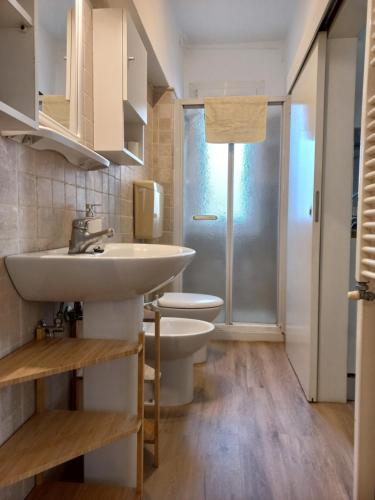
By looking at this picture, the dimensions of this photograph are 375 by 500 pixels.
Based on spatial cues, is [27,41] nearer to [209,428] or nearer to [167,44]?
[209,428]

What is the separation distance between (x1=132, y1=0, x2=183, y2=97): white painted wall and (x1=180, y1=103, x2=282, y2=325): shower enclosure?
34cm

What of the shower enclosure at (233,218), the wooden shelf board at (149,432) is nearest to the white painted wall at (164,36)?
the shower enclosure at (233,218)

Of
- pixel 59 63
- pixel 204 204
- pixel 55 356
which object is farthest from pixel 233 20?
pixel 55 356

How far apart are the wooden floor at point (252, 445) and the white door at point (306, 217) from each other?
209 mm

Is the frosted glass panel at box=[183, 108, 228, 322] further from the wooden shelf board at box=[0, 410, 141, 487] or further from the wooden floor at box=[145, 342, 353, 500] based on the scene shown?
the wooden shelf board at box=[0, 410, 141, 487]

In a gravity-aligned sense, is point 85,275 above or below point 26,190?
below

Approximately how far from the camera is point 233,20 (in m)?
3.03

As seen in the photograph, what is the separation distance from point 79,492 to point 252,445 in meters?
0.75

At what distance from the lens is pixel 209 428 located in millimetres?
1713

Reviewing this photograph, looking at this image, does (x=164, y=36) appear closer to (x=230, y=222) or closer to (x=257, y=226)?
(x=230, y=222)

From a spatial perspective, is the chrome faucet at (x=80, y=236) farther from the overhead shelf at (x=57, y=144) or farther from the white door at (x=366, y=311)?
the white door at (x=366, y=311)

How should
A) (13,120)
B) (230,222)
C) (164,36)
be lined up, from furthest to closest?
(230,222) → (164,36) → (13,120)

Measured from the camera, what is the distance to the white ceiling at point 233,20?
2.81 metres

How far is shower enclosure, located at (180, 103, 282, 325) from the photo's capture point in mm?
3037
